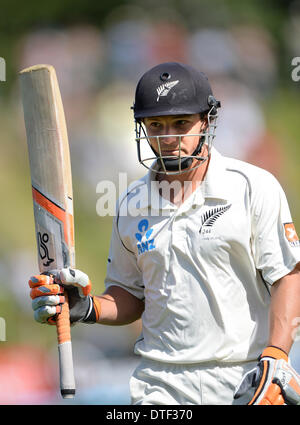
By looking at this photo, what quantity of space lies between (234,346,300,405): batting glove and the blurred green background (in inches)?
114

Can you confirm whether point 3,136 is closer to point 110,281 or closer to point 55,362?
point 55,362

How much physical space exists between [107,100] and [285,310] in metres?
5.09

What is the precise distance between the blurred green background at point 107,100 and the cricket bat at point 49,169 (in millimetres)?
2650

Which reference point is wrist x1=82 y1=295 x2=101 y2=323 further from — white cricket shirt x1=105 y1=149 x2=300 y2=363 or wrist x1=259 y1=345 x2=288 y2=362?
wrist x1=259 y1=345 x2=288 y2=362

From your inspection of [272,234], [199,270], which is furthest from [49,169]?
[272,234]

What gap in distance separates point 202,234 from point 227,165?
0.98 ft

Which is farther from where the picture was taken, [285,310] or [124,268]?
[124,268]

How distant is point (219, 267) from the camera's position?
2391mm

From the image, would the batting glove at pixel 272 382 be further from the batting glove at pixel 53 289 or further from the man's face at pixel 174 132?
the man's face at pixel 174 132

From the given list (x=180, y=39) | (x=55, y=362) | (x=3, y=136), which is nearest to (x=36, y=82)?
(x=55, y=362)

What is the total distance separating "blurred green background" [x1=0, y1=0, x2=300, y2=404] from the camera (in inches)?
220

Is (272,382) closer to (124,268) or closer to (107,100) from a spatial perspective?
(124,268)

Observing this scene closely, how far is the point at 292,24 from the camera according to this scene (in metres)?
8.01

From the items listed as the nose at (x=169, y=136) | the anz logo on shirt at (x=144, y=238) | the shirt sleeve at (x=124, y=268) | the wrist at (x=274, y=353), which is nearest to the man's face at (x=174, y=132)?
the nose at (x=169, y=136)
